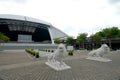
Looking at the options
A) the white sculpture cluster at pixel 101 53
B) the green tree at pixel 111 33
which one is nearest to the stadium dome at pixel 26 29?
the green tree at pixel 111 33

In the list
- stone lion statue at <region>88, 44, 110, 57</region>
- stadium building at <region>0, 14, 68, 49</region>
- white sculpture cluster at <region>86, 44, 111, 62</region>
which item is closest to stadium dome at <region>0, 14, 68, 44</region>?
stadium building at <region>0, 14, 68, 49</region>

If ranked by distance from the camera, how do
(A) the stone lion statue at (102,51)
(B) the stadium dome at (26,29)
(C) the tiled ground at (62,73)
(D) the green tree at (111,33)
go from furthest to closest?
(B) the stadium dome at (26,29) < (D) the green tree at (111,33) < (A) the stone lion statue at (102,51) < (C) the tiled ground at (62,73)

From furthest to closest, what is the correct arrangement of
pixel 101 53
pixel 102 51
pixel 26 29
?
pixel 26 29, pixel 101 53, pixel 102 51

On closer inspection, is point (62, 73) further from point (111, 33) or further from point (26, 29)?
point (26, 29)

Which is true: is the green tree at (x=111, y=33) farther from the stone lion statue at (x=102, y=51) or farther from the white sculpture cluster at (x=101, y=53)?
the stone lion statue at (x=102, y=51)

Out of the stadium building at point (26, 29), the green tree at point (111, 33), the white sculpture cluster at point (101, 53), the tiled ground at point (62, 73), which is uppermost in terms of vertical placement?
the stadium building at point (26, 29)

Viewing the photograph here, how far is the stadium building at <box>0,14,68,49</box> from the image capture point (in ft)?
208

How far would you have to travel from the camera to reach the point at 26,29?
7212cm

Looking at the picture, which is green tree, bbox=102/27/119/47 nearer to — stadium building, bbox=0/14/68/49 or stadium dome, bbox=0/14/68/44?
stadium building, bbox=0/14/68/49

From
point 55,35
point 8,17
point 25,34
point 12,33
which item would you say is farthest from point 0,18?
point 55,35

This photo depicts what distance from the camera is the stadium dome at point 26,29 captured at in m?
63.4

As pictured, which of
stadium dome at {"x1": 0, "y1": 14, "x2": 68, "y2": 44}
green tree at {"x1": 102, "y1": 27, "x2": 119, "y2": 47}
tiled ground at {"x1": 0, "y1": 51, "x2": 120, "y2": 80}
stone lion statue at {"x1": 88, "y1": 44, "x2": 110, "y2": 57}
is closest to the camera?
tiled ground at {"x1": 0, "y1": 51, "x2": 120, "y2": 80}

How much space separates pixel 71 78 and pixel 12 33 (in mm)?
72828

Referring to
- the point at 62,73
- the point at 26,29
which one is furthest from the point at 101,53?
the point at 26,29
